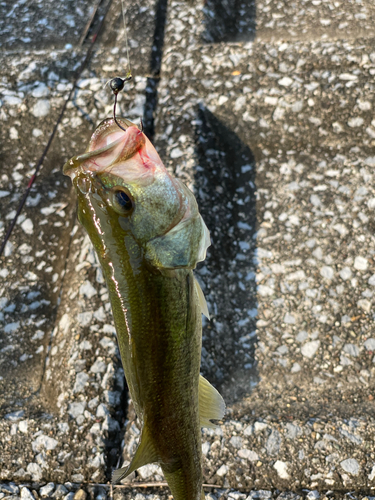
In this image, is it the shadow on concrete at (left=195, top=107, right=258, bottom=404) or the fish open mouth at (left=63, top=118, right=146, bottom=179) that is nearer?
the fish open mouth at (left=63, top=118, right=146, bottom=179)

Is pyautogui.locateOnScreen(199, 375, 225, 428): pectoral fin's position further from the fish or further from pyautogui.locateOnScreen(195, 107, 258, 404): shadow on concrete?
pyautogui.locateOnScreen(195, 107, 258, 404): shadow on concrete

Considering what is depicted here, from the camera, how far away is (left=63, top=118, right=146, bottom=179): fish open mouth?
1634mm

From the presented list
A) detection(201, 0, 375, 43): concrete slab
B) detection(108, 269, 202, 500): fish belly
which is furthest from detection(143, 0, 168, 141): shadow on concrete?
detection(108, 269, 202, 500): fish belly

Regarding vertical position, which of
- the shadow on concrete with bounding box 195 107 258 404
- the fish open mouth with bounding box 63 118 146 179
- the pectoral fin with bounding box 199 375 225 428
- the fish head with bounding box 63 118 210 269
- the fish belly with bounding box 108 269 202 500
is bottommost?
the shadow on concrete with bounding box 195 107 258 404

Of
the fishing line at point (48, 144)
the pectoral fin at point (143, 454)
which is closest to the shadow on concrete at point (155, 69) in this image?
the fishing line at point (48, 144)

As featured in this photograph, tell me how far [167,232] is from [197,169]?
7.89 ft

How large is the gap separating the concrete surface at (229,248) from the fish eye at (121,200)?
1749 millimetres

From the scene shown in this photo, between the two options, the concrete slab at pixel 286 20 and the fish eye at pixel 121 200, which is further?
the concrete slab at pixel 286 20

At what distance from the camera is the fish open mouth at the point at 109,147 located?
1.63 meters

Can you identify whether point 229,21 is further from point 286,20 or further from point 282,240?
point 282,240

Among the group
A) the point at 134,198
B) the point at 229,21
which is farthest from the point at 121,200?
the point at 229,21

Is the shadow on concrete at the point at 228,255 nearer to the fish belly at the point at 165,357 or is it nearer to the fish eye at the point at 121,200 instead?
the fish belly at the point at 165,357

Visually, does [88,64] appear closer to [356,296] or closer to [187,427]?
[356,296]

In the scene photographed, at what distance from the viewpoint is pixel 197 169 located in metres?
4.02
